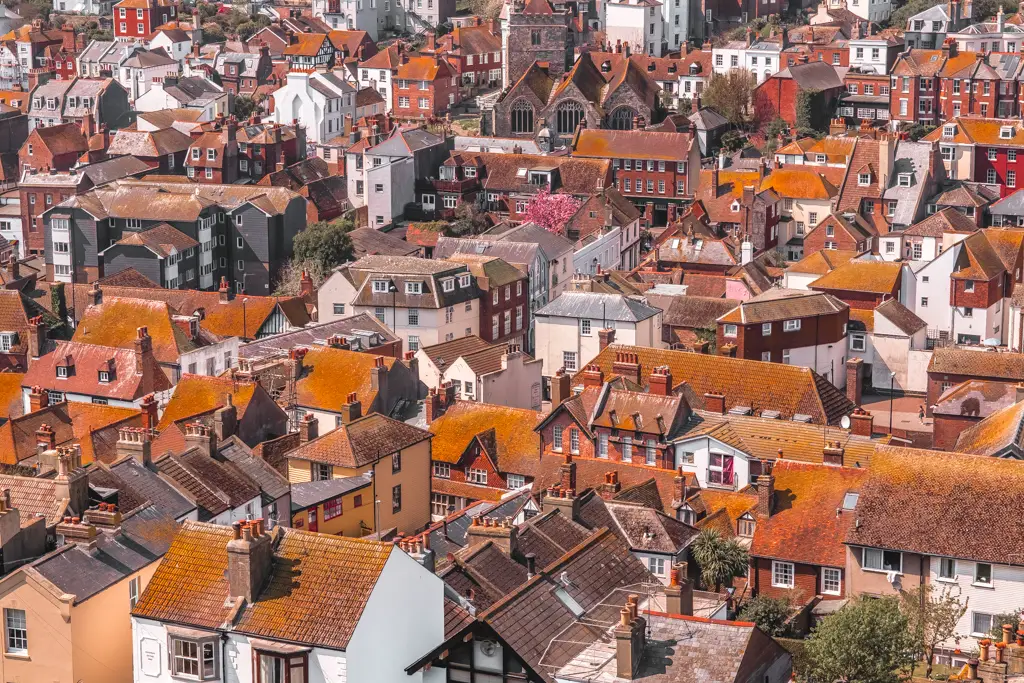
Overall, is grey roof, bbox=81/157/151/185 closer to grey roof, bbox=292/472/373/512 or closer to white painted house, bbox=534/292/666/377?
white painted house, bbox=534/292/666/377

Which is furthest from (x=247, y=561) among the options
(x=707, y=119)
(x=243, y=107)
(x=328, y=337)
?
(x=243, y=107)

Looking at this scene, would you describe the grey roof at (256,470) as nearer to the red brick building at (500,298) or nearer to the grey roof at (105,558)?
the grey roof at (105,558)

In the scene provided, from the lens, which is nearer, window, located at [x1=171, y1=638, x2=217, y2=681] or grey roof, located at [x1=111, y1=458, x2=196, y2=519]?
window, located at [x1=171, y1=638, x2=217, y2=681]

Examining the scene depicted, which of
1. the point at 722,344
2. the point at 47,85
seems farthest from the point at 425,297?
the point at 47,85

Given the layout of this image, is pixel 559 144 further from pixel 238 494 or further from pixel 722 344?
pixel 238 494

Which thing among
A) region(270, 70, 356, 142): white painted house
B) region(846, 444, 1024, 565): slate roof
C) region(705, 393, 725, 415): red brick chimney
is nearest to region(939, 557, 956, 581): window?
region(846, 444, 1024, 565): slate roof

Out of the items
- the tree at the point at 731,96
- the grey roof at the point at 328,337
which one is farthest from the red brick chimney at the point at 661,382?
the tree at the point at 731,96
